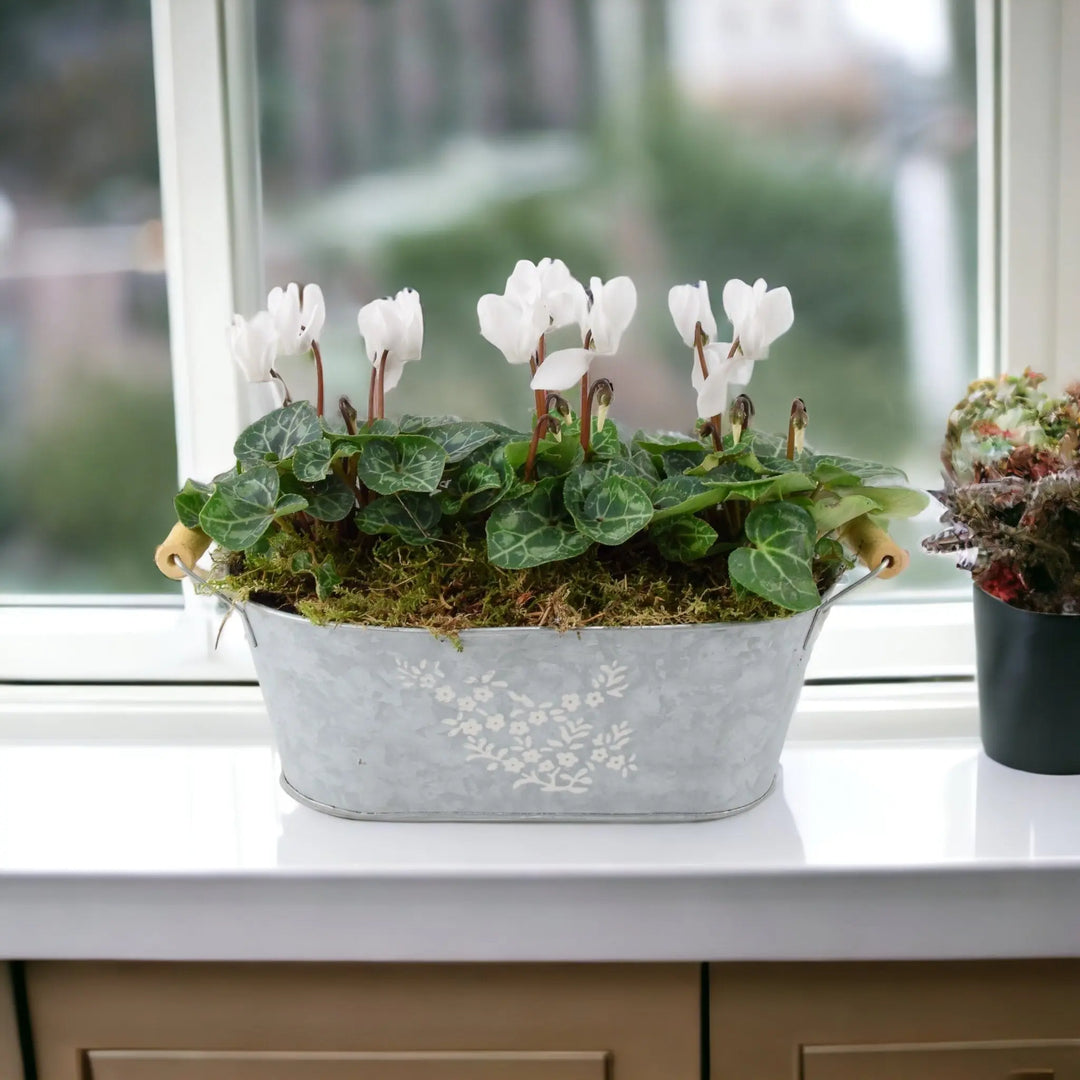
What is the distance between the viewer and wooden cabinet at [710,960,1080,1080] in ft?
2.65

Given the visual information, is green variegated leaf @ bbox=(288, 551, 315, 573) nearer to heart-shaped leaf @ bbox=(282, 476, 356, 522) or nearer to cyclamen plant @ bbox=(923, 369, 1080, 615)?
heart-shaped leaf @ bbox=(282, 476, 356, 522)

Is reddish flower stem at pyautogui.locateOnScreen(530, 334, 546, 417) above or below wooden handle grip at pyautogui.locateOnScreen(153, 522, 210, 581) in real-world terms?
above

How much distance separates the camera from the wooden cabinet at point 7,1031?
82cm

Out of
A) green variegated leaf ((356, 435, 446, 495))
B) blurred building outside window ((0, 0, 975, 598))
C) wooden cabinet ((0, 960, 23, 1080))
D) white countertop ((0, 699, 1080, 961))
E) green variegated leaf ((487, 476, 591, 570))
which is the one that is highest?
blurred building outside window ((0, 0, 975, 598))

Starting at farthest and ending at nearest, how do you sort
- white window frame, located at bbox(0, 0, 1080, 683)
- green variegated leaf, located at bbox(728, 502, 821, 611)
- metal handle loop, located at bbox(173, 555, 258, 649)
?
white window frame, located at bbox(0, 0, 1080, 683)
metal handle loop, located at bbox(173, 555, 258, 649)
green variegated leaf, located at bbox(728, 502, 821, 611)

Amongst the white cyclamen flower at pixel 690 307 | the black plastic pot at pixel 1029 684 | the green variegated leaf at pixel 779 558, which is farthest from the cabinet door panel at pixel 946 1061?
the white cyclamen flower at pixel 690 307

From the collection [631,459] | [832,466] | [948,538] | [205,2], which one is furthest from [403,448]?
[205,2]

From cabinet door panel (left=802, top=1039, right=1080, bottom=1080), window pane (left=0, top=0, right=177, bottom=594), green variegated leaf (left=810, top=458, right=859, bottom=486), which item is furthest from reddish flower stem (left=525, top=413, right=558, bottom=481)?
window pane (left=0, top=0, right=177, bottom=594)

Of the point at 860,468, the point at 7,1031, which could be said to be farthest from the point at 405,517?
the point at 7,1031

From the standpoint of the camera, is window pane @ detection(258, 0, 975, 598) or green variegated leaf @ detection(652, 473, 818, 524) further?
window pane @ detection(258, 0, 975, 598)

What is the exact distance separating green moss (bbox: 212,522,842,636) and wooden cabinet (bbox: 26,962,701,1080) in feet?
0.89

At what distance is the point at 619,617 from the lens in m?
0.79

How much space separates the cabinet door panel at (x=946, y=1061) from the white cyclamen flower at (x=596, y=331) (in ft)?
1.79

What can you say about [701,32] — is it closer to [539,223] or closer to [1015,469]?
[539,223]
